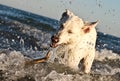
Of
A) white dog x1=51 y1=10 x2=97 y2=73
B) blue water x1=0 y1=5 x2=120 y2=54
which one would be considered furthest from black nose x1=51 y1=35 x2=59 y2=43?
blue water x1=0 y1=5 x2=120 y2=54

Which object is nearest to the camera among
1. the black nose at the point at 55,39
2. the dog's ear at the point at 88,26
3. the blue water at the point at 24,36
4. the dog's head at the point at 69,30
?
the black nose at the point at 55,39

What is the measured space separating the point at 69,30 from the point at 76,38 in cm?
46

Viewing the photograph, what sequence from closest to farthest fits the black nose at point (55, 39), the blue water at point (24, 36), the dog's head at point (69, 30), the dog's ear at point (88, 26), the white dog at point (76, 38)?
the black nose at point (55, 39) < the dog's head at point (69, 30) < the white dog at point (76, 38) < the dog's ear at point (88, 26) < the blue water at point (24, 36)

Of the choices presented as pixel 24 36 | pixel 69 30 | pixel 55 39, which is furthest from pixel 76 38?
pixel 24 36

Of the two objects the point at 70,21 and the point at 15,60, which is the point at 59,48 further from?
the point at 15,60

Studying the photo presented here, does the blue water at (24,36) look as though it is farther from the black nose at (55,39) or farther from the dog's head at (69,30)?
the black nose at (55,39)

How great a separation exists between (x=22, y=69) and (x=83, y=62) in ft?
5.98

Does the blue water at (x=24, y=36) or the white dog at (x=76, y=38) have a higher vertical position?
the white dog at (x=76, y=38)

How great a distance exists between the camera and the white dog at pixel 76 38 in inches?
350

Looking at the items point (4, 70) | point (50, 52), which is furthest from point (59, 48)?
point (4, 70)

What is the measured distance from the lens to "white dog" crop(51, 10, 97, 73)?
8.89 meters

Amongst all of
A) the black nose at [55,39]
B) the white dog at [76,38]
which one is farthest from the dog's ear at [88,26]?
the black nose at [55,39]

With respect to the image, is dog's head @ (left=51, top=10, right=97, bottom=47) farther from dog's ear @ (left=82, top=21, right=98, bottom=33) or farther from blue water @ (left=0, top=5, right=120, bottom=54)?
blue water @ (left=0, top=5, right=120, bottom=54)

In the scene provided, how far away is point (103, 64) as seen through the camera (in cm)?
1625
